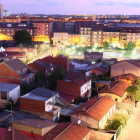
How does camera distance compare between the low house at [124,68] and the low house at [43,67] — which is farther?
the low house at [124,68]

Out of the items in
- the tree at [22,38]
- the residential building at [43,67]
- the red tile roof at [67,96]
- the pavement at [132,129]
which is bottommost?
the pavement at [132,129]

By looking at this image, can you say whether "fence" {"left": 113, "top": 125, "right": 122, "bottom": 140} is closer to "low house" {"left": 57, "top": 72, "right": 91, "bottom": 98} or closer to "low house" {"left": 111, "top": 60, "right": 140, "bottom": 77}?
"low house" {"left": 57, "top": 72, "right": 91, "bottom": 98}

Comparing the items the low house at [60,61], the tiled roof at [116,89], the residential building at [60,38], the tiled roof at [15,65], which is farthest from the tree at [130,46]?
the tiled roof at [15,65]

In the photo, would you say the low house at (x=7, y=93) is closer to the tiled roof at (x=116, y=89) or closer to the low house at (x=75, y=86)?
the low house at (x=75, y=86)

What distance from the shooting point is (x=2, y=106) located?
8.17 m

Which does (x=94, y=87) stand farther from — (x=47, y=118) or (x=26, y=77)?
(x=47, y=118)

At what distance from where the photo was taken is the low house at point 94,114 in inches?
269

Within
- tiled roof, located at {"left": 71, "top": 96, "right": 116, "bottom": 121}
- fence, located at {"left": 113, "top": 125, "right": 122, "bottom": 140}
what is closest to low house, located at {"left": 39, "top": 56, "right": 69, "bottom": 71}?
tiled roof, located at {"left": 71, "top": 96, "right": 116, "bottom": 121}

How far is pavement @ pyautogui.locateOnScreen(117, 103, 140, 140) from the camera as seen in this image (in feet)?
22.1

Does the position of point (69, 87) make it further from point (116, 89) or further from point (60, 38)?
point (60, 38)

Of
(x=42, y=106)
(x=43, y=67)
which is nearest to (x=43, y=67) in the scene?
(x=43, y=67)

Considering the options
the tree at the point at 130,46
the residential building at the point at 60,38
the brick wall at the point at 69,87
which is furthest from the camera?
the residential building at the point at 60,38

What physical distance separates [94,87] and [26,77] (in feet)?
9.73

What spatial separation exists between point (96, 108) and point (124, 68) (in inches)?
218
